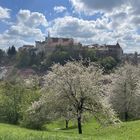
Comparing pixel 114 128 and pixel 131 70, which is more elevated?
pixel 131 70

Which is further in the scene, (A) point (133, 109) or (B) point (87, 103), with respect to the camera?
(A) point (133, 109)

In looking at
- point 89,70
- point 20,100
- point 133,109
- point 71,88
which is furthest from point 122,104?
point 71,88

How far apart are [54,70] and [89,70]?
4.48 metres

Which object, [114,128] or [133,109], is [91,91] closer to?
[114,128]

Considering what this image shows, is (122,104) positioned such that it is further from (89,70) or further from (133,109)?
(89,70)

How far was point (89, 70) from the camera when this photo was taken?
4953 cm

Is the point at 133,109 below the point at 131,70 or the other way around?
below

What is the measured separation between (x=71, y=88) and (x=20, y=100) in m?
29.4

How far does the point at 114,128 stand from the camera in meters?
46.1

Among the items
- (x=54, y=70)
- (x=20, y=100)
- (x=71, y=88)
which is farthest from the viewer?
(x=20, y=100)

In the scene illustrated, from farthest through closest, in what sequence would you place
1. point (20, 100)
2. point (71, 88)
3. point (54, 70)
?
point (20, 100), point (54, 70), point (71, 88)

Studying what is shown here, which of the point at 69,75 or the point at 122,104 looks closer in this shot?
the point at 69,75

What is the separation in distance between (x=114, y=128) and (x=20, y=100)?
30022 mm

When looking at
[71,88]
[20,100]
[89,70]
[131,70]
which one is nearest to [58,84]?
[71,88]
